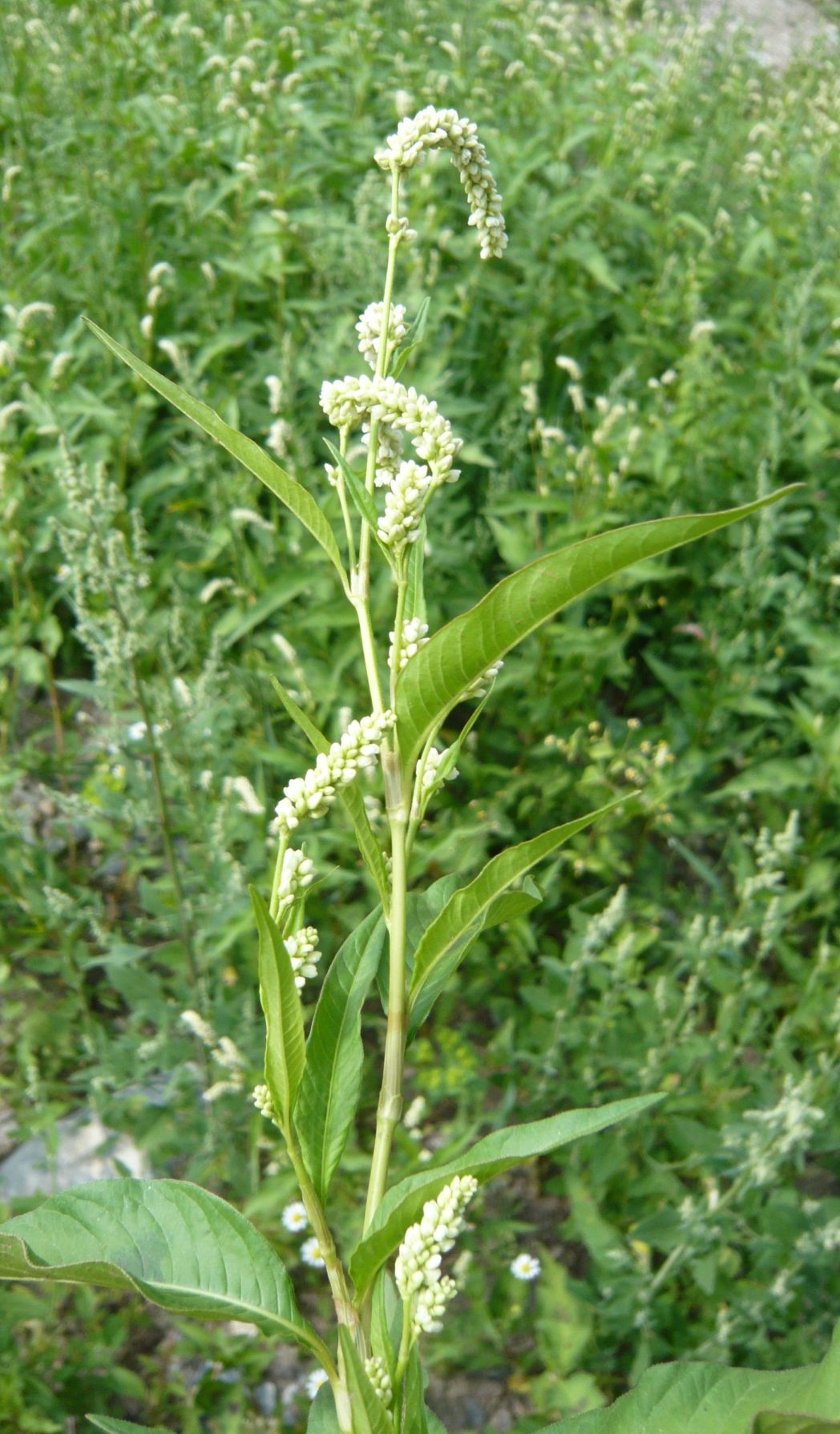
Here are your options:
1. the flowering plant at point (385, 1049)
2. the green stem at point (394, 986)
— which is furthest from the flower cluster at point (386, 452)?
the green stem at point (394, 986)

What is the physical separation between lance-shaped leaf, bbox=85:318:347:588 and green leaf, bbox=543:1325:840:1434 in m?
0.63

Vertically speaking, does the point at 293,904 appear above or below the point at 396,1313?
above

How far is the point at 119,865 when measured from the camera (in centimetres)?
347

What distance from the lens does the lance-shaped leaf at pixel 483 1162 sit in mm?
783

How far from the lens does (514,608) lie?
2.40 ft

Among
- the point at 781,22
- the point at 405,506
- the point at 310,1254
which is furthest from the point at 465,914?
the point at 781,22

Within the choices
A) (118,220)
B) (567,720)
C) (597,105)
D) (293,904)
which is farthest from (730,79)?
(293,904)

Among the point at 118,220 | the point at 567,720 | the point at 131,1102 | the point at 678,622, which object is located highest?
the point at 118,220

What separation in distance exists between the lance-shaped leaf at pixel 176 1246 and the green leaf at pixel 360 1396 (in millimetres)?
64

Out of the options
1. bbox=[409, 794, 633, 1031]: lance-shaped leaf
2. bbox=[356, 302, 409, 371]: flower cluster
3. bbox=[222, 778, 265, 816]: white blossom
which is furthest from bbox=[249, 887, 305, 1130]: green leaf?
bbox=[222, 778, 265, 816]: white blossom

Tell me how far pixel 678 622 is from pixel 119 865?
78.4 inches

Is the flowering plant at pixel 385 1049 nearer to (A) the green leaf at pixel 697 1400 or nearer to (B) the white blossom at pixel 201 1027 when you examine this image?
(A) the green leaf at pixel 697 1400

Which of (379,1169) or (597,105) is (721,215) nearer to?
(597,105)

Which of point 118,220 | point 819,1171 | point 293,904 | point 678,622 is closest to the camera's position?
point 293,904
